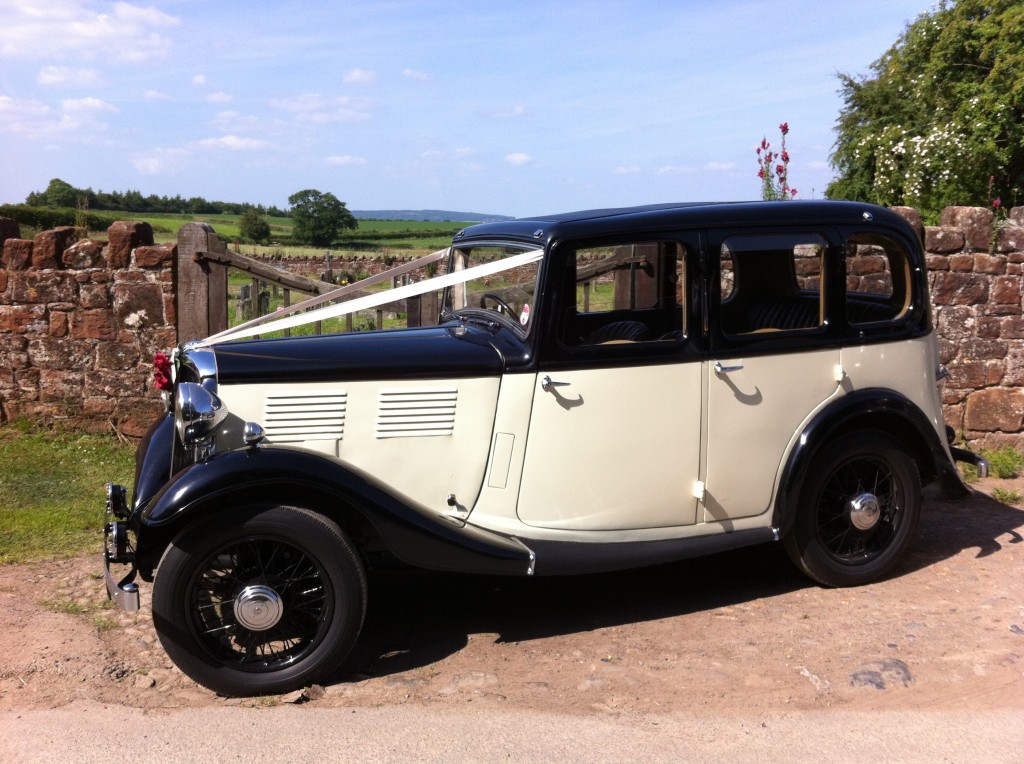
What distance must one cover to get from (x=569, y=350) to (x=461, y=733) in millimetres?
1624

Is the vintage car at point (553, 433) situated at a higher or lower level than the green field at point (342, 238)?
lower

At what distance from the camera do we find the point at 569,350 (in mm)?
4016

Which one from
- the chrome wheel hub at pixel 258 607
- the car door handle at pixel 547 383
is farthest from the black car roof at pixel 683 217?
the chrome wheel hub at pixel 258 607

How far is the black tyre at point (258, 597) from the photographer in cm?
354

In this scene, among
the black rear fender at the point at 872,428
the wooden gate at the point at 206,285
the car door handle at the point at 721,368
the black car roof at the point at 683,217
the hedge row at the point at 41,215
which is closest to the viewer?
the black car roof at the point at 683,217

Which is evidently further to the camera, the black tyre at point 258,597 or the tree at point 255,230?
the tree at point 255,230

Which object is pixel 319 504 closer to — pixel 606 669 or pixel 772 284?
pixel 606 669

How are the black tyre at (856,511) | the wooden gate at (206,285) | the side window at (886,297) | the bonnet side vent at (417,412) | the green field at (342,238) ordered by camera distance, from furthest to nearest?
1. the green field at (342,238)
2. the wooden gate at (206,285)
3. the side window at (886,297)
4. the black tyre at (856,511)
5. the bonnet side vent at (417,412)

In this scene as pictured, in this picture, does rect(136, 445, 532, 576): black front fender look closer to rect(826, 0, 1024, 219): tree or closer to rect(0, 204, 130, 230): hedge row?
rect(826, 0, 1024, 219): tree

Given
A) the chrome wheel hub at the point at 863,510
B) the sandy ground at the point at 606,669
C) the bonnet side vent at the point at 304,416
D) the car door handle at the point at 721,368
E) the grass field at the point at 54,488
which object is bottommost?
the sandy ground at the point at 606,669

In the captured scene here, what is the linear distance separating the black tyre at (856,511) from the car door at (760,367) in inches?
10.2

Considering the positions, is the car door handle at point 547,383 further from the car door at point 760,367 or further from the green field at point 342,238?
the green field at point 342,238

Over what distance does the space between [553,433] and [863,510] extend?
1.74 m

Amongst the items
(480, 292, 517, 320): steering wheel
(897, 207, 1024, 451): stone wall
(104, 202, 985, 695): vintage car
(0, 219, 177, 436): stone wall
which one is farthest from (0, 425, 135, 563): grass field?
(897, 207, 1024, 451): stone wall
